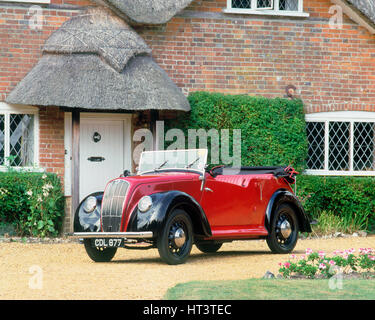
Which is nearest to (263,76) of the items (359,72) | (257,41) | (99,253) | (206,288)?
(257,41)

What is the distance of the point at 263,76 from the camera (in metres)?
15.9

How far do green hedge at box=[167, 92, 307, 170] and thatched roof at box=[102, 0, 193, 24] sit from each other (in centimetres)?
169

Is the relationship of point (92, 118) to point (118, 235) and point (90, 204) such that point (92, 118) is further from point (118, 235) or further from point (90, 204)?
point (118, 235)

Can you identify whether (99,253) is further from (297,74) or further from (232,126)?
(297,74)

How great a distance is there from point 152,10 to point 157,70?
133 centimetres

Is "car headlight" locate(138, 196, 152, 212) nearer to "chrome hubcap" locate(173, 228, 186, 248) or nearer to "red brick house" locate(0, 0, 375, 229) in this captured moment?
"chrome hubcap" locate(173, 228, 186, 248)

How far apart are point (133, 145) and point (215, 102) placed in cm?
189

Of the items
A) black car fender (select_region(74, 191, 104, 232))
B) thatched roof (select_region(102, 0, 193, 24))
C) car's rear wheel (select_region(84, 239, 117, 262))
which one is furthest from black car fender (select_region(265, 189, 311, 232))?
thatched roof (select_region(102, 0, 193, 24))

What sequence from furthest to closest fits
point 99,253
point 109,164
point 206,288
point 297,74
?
point 297,74, point 109,164, point 99,253, point 206,288

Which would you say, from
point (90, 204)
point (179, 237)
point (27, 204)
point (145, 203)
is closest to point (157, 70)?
point (27, 204)

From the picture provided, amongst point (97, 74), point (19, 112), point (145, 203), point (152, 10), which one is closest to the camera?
point (145, 203)

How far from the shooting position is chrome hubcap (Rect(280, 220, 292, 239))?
11.2 meters

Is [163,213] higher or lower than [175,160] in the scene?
lower

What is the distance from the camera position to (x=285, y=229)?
11.2m
